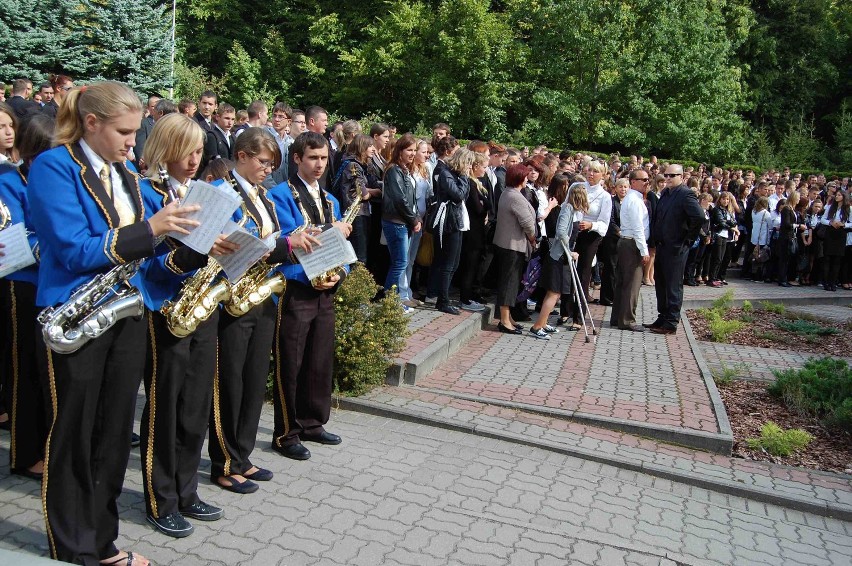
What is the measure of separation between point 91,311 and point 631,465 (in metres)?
4.37

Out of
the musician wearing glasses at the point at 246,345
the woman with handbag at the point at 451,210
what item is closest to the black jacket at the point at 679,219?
the woman with handbag at the point at 451,210

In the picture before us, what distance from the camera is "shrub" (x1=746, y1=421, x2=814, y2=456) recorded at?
7.14 metres

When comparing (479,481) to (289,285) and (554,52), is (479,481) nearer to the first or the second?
(289,285)

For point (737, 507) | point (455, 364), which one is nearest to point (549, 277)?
point (455, 364)

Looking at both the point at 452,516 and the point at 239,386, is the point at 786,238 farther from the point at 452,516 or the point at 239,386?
the point at 239,386

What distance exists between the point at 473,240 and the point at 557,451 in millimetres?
4639

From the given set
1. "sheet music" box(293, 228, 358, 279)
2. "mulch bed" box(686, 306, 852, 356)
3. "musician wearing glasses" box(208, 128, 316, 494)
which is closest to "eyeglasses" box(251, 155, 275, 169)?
"musician wearing glasses" box(208, 128, 316, 494)

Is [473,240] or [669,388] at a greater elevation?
[473,240]

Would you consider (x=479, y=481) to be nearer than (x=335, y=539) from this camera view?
No

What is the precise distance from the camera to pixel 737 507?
5.95 meters

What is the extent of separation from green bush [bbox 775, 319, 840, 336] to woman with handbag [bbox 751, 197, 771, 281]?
532 cm

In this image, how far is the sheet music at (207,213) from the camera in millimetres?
3658

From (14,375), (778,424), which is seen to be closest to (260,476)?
(14,375)

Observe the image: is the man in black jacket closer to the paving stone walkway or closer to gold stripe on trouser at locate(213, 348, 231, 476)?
the paving stone walkway
